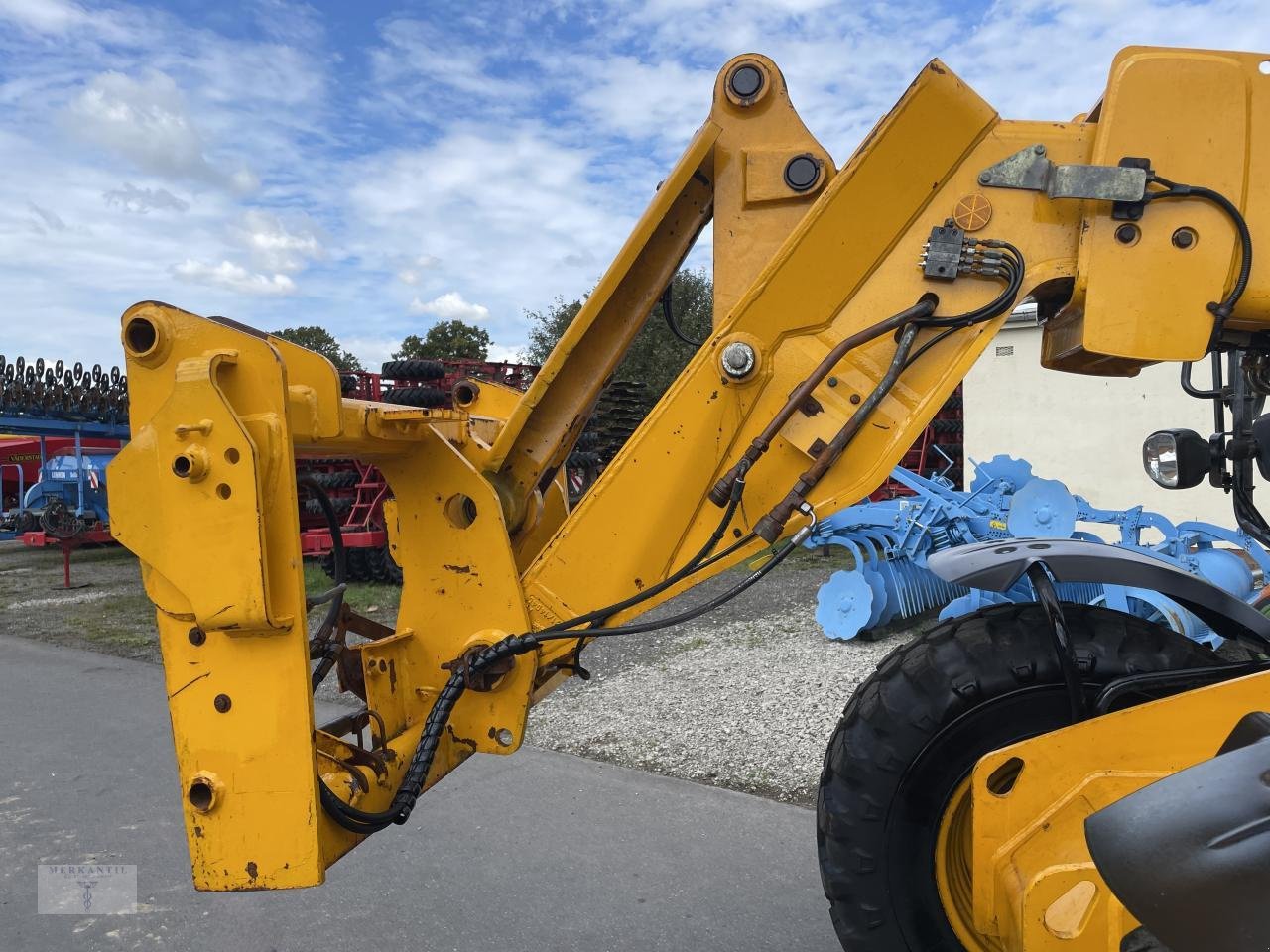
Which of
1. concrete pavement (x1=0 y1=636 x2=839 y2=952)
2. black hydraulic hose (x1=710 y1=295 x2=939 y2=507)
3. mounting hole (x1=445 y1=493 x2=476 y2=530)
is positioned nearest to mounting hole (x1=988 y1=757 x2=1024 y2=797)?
black hydraulic hose (x1=710 y1=295 x2=939 y2=507)

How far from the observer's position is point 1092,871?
6.15 ft

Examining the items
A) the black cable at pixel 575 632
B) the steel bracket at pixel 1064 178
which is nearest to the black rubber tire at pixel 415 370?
the black cable at pixel 575 632

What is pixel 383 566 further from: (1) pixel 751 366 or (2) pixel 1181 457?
(2) pixel 1181 457

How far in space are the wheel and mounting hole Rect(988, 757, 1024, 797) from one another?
16 cm

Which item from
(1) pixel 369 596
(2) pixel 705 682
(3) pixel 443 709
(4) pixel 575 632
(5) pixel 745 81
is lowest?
(3) pixel 443 709

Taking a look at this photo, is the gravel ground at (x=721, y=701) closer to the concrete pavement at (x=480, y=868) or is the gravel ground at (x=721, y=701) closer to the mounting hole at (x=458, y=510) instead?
the concrete pavement at (x=480, y=868)

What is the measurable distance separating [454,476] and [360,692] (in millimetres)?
817

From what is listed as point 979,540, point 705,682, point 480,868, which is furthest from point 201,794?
point 979,540

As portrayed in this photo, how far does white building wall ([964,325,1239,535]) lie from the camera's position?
1024cm

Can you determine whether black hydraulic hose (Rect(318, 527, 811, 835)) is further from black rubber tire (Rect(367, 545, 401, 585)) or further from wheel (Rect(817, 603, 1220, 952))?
black rubber tire (Rect(367, 545, 401, 585))

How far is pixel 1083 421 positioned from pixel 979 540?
5361 millimetres

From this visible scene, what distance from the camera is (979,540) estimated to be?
668cm

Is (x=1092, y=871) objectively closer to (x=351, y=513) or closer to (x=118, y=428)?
(x=351, y=513)

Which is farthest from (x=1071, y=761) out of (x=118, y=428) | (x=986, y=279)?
(x=118, y=428)
